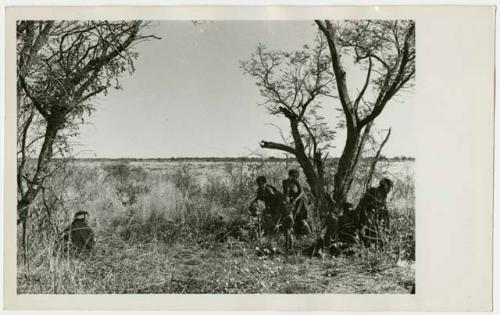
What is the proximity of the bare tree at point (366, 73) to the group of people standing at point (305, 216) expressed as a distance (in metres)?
0.16

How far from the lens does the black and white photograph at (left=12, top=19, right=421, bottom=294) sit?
4184mm

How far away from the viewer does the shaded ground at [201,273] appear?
4160 mm

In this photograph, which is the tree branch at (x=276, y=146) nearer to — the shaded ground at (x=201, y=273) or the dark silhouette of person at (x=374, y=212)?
the dark silhouette of person at (x=374, y=212)

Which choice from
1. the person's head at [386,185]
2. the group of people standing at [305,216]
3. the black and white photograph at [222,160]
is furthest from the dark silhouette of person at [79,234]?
the person's head at [386,185]

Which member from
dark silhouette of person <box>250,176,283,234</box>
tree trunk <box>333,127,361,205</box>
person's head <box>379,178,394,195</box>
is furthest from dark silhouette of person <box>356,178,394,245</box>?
dark silhouette of person <box>250,176,283,234</box>

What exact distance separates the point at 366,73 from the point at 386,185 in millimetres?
922

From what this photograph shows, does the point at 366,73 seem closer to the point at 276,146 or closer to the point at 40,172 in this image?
the point at 276,146

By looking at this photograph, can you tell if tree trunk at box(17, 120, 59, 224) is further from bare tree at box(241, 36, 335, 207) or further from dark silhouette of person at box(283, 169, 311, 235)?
dark silhouette of person at box(283, 169, 311, 235)

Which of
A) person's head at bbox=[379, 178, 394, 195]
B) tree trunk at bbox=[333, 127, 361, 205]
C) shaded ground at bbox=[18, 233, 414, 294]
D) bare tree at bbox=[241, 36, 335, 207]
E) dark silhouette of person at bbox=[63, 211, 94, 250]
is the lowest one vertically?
shaded ground at bbox=[18, 233, 414, 294]

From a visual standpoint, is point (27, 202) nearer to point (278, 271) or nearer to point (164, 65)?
point (164, 65)

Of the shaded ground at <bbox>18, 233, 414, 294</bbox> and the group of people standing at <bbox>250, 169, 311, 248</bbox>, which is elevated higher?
the group of people standing at <bbox>250, 169, 311, 248</bbox>

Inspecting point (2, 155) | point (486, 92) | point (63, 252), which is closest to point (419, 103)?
point (486, 92)

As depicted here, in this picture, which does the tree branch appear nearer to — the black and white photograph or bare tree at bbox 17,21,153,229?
the black and white photograph

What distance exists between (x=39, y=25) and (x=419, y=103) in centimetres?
314
